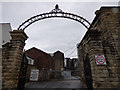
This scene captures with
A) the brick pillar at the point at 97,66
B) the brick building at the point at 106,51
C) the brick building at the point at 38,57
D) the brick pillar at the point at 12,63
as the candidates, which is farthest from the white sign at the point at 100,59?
the brick building at the point at 38,57

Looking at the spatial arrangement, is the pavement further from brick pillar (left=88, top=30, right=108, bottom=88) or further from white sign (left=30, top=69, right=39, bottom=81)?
white sign (left=30, top=69, right=39, bottom=81)

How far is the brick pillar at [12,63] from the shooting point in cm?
433

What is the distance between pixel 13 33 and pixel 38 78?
1148cm

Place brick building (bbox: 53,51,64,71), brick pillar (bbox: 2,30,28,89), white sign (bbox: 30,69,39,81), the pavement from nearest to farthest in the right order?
1. brick pillar (bbox: 2,30,28,89)
2. the pavement
3. white sign (bbox: 30,69,39,81)
4. brick building (bbox: 53,51,64,71)

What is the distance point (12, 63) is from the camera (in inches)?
181

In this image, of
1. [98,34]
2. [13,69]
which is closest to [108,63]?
[98,34]

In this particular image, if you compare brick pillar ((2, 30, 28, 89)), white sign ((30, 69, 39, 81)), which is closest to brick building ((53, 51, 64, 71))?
white sign ((30, 69, 39, 81))

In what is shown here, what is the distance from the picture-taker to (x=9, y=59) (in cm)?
467

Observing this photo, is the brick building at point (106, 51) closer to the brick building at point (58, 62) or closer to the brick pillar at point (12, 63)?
the brick pillar at point (12, 63)

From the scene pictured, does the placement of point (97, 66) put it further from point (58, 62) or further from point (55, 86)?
point (58, 62)

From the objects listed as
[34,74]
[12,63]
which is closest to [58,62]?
[34,74]

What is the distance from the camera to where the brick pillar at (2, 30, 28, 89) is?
4.33 metres

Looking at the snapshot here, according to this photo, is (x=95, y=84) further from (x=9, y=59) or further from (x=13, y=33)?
(x=13, y=33)

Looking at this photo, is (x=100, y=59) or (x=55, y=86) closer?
(x=100, y=59)
